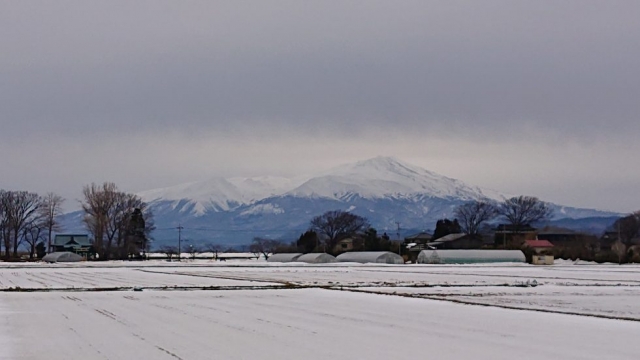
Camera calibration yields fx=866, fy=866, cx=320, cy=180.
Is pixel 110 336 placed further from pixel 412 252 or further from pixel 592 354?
pixel 412 252

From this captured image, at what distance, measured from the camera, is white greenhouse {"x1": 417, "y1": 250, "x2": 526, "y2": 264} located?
4461 inches

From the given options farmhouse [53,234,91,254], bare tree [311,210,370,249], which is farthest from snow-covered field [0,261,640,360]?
bare tree [311,210,370,249]

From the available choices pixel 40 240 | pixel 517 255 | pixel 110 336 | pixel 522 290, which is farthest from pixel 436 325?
pixel 40 240

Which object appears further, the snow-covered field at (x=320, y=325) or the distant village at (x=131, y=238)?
the distant village at (x=131, y=238)

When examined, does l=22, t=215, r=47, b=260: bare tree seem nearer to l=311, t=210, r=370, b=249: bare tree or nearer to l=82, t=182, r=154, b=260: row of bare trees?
l=82, t=182, r=154, b=260: row of bare trees

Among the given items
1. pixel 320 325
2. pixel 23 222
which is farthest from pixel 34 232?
pixel 320 325

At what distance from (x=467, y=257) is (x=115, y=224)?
7282 cm

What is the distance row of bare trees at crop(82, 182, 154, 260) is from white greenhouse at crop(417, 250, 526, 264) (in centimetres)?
6014

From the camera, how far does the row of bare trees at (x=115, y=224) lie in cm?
15425

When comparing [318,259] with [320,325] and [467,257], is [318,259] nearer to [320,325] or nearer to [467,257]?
[467,257]

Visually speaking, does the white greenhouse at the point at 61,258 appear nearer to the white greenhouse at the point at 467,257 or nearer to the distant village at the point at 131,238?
the distant village at the point at 131,238

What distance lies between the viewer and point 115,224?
159125 millimetres

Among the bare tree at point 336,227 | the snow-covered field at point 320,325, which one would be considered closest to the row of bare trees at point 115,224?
the bare tree at point 336,227

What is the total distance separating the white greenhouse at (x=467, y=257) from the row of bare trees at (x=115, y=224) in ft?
Answer: 197
